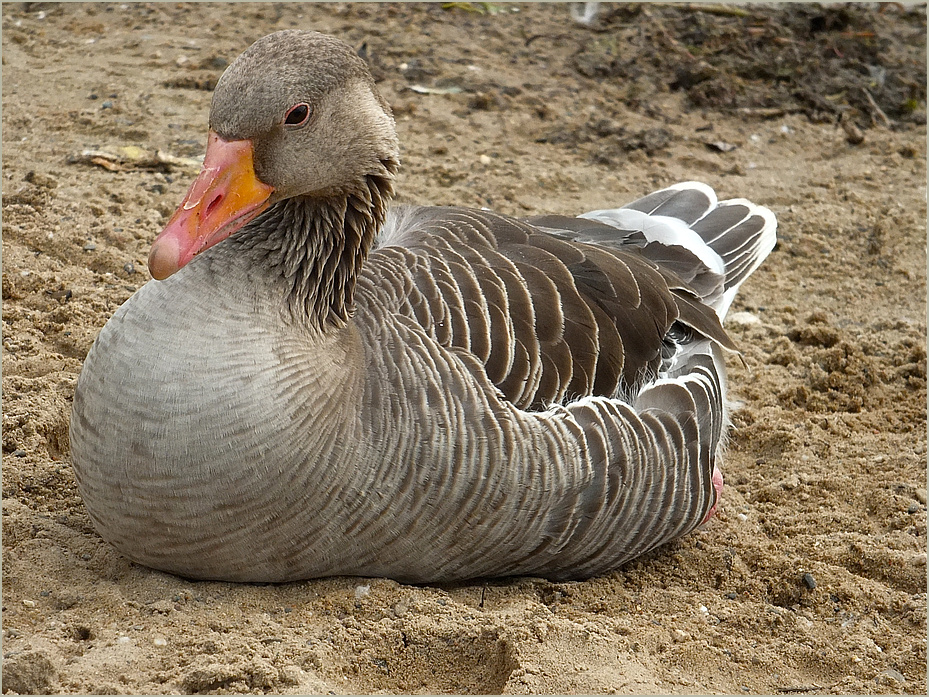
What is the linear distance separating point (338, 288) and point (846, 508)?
9.68 ft

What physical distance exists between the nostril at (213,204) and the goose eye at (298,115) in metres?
0.37

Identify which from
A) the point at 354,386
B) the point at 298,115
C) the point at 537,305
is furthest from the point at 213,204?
the point at 537,305

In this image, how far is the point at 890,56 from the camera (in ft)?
35.2

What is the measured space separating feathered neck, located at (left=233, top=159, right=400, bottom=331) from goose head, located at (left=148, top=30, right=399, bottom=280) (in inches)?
3.6

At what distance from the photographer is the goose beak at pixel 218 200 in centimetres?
361

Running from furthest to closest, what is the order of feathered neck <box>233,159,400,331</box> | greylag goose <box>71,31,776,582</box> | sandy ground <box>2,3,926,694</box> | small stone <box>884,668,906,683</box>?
small stone <box>884,668,906,683</box> → feathered neck <box>233,159,400,331</box> → sandy ground <box>2,3,926,694</box> → greylag goose <box>71,31,776,582</box>

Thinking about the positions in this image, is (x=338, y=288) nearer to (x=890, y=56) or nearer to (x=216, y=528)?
(x=216, y=528)

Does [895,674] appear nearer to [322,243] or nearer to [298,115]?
[322,243]

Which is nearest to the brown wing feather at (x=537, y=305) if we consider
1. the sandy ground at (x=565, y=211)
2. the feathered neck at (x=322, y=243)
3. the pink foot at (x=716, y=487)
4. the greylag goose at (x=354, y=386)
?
the greylag goose at (x=354, y=386)

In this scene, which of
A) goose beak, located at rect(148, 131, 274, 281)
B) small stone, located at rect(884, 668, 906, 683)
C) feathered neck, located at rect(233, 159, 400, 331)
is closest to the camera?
goose beak, located at rect(148, 131, 274, 281)

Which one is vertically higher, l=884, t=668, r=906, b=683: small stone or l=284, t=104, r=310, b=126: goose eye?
l=284, t=104, r=310, b=126: goose eye

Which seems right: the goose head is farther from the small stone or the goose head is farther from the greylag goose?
the small stone

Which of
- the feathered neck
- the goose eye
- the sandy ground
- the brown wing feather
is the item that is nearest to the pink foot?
the sandy ground

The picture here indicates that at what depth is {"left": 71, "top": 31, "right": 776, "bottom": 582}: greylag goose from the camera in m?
3.72
